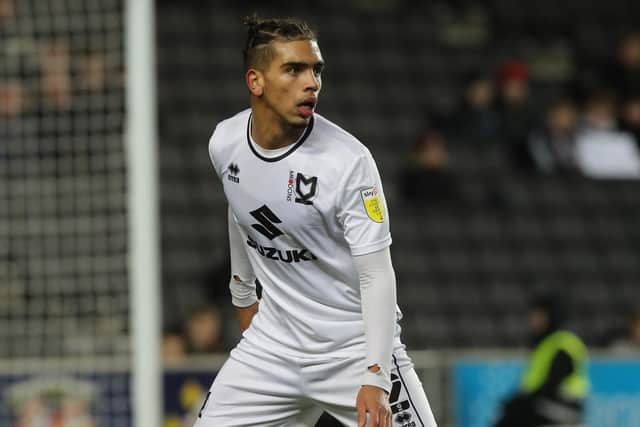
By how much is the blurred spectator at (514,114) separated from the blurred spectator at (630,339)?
213 cm

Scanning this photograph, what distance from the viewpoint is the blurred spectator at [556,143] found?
11680 mm

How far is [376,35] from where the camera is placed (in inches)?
501

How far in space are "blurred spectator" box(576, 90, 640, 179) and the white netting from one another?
603 centimetres

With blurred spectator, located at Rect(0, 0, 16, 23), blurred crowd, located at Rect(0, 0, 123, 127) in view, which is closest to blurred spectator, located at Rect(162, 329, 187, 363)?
blurred crowd, located at Rect(0, 0, 123, 127)

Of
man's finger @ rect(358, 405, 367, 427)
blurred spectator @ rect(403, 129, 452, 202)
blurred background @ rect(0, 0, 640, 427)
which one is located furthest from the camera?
blurred spectator @ rect(403, 129, 452, 202)

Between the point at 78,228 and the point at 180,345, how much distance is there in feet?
5.86

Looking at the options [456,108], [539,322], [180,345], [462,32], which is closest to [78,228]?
[180,345]

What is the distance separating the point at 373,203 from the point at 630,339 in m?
6.87

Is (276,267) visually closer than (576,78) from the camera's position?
Yes

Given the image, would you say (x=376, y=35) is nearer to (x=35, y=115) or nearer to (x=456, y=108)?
(x=456, y=108)

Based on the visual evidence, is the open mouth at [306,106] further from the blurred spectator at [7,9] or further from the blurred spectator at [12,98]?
the blurred spectator at [7,9]

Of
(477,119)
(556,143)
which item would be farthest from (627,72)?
(477,119)

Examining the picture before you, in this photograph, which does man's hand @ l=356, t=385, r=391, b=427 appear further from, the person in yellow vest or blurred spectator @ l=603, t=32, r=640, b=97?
blurred spectator @ l=603, t=32, r=640, b=97

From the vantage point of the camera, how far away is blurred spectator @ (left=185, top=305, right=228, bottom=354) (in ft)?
27.9
